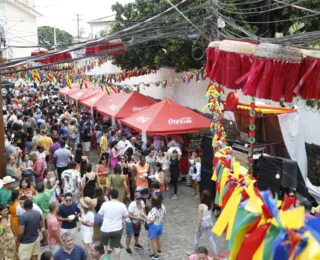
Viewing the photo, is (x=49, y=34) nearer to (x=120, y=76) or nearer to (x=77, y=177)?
(x=120, y=76)

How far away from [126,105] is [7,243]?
1111cm

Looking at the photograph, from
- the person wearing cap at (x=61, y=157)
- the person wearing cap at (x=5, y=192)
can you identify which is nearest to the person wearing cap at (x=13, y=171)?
the person wearing cap at (x=61, y=157)

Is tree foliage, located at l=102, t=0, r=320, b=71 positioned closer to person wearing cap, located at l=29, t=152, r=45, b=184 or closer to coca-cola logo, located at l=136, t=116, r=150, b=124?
coca-cola logo, located at l=136, t=116, r=150, b=124

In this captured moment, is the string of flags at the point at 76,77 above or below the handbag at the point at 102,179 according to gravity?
above

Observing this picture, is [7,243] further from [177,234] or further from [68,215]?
[177,234]

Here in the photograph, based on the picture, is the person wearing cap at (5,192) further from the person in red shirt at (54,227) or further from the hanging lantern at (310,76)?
the hanging lantern at (310,76)

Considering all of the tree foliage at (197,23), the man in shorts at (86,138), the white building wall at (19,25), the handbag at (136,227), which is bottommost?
the handbag at (136,227)

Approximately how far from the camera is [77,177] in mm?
9992

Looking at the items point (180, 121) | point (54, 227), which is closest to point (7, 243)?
point (54, 227)

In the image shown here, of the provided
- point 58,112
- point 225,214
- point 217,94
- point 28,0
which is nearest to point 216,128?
point 217,94

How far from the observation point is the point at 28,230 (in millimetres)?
7414

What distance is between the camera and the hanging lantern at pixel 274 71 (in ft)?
18.6

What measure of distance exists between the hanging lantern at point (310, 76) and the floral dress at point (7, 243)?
479cm

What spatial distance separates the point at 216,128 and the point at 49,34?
7646 centimetres
